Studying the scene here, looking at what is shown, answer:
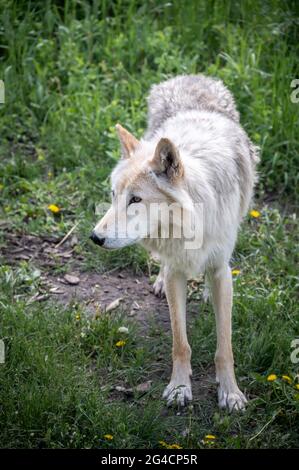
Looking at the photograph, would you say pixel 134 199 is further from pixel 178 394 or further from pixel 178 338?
pixel 178 394

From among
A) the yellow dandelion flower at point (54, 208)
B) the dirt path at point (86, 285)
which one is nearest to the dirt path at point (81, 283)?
the dirt path at point (86, 285)

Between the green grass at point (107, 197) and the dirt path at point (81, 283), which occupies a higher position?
the green grass at point (107, 197)

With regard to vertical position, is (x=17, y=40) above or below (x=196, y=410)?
above

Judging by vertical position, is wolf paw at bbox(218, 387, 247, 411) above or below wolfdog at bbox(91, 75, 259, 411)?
below

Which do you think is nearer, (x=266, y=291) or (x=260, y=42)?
(x=266, y=291)

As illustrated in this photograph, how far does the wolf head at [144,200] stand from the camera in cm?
424

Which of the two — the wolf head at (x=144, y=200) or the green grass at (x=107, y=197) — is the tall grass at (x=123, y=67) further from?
the wolf head at (x=144, y=200)

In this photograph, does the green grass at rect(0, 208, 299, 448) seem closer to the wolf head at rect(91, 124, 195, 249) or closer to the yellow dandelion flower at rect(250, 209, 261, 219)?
the yellow dandelion flower at rect(250, 209, 261, 219)

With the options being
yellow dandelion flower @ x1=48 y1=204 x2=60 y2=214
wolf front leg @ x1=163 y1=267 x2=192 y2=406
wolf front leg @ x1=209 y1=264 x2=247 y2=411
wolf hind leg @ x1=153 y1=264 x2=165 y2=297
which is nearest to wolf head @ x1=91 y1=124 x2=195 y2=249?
wolf front leg @ x1=163 y1=267 x2=192 y2=406

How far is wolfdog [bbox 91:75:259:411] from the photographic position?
4277 millimetres

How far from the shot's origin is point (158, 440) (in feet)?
14.1
